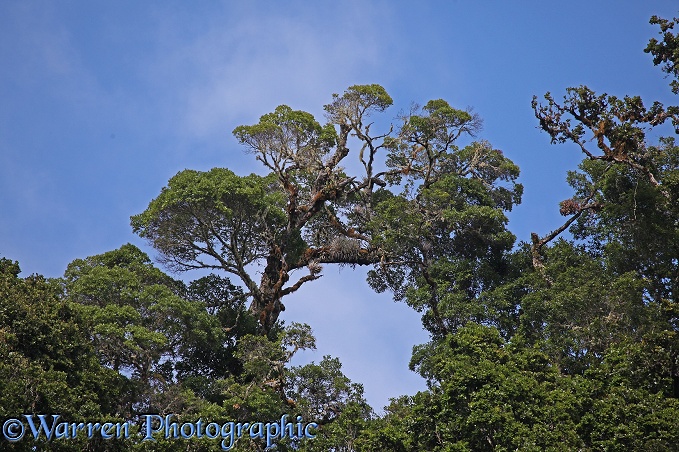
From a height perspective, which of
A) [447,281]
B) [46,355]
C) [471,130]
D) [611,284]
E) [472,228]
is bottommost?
[46,355]

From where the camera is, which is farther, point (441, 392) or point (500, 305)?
point (500, 305)

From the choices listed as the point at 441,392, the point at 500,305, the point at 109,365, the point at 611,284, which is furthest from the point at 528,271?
the point at 109,365

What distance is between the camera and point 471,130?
3397 cm

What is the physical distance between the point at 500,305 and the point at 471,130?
8.07m

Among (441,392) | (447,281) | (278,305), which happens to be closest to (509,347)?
(441,392)

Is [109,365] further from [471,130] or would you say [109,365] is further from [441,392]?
[471,130]

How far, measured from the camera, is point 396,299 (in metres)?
31.7

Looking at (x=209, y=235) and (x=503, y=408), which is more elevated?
(x=209, y=235)

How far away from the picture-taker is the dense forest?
20.3m

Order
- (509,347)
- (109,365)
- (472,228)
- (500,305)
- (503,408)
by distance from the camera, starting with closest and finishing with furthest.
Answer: (503,408) → (509,347) → (109,365) → (500,305) → (472,228)

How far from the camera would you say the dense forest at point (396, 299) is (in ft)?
66.6

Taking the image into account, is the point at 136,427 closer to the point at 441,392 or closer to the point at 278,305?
the point at 441,392

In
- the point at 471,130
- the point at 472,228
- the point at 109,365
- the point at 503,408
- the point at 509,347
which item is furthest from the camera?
the point at 471,130

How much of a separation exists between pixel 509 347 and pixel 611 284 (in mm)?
3948
